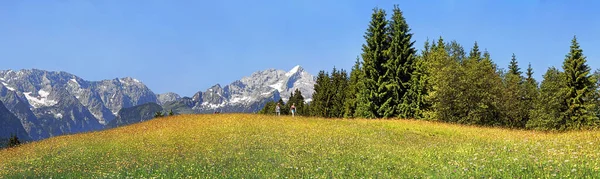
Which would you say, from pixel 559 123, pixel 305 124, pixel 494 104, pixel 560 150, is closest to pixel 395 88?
pixel 494 104

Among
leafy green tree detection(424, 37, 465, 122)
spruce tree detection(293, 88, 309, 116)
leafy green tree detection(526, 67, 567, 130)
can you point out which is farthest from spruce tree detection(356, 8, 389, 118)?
spruce tree detection(293, 88, 309, 116)

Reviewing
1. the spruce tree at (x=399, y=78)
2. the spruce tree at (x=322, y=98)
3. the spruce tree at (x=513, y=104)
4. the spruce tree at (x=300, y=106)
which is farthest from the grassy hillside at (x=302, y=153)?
the spruce tree at (x=300, y=106)

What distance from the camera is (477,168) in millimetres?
11250

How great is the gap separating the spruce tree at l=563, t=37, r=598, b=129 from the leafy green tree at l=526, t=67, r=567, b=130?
3.50 ft

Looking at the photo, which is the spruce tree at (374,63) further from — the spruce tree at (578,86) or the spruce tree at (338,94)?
the spruce tree at (338,94)

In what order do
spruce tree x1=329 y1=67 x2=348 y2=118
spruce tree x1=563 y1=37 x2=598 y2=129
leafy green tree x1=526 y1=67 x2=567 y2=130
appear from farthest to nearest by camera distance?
spruce tree x1=329 y1=67 x2=348 y2=118
leafy green tree x1=526 y1=67 x2=567 y2=130
spruce tree x1=563 y1=37 x2=598 y2=129

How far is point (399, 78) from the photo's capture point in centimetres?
4934

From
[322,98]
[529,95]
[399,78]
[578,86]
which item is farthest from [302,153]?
[322,98]

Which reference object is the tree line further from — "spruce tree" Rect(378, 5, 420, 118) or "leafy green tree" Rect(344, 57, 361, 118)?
"leafy green tree" Rect(344, 57, 361, 118)

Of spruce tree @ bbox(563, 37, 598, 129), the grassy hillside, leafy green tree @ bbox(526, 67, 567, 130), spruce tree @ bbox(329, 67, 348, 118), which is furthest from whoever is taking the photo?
spruce tree @ bbox(329, 67, 348, 118)

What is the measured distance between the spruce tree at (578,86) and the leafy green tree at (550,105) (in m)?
1.07

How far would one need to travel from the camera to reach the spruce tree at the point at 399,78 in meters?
49.0

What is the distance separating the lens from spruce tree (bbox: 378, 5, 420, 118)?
161ft

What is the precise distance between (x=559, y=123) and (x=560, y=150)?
52.6 m
